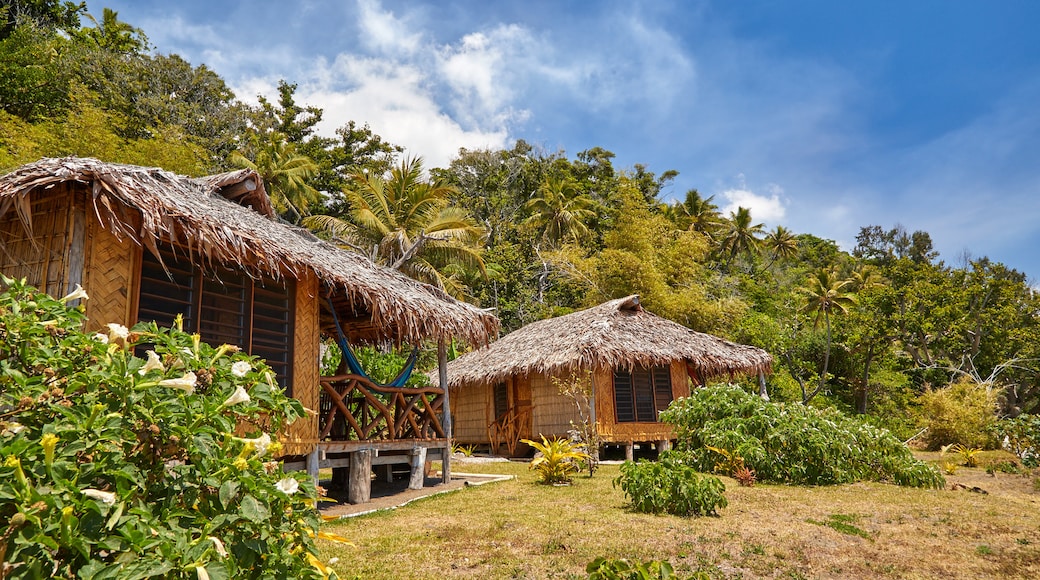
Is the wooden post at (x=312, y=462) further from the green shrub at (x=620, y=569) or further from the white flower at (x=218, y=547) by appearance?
the white flower at (x=218, y=547)

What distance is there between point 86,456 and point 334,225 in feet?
64.2

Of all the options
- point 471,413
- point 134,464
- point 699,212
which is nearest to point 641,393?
point 471,413

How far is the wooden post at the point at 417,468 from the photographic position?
879 centimetres

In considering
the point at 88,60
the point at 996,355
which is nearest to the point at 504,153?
the point at 88,60

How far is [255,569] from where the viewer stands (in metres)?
1.79

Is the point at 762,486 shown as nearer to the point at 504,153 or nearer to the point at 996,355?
the point at 996,355

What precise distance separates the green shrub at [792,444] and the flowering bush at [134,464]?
329 inches

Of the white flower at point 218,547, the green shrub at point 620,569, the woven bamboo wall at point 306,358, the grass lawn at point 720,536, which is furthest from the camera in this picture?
the woven bamboo wall at point 306,358

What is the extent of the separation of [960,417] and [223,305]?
16697 millimetres

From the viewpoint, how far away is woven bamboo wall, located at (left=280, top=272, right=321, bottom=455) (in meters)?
6.91

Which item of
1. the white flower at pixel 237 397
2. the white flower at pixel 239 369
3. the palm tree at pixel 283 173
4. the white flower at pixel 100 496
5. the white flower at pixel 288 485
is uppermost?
the palm tree at pixel 283 173

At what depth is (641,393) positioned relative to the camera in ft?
48.4

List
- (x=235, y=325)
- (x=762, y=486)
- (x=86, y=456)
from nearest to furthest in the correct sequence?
(x=86, y=456)
(x=235, y=325)
(x=762, y=486)

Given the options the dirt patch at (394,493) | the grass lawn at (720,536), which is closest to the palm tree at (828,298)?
the grass lawn at (720,536)
